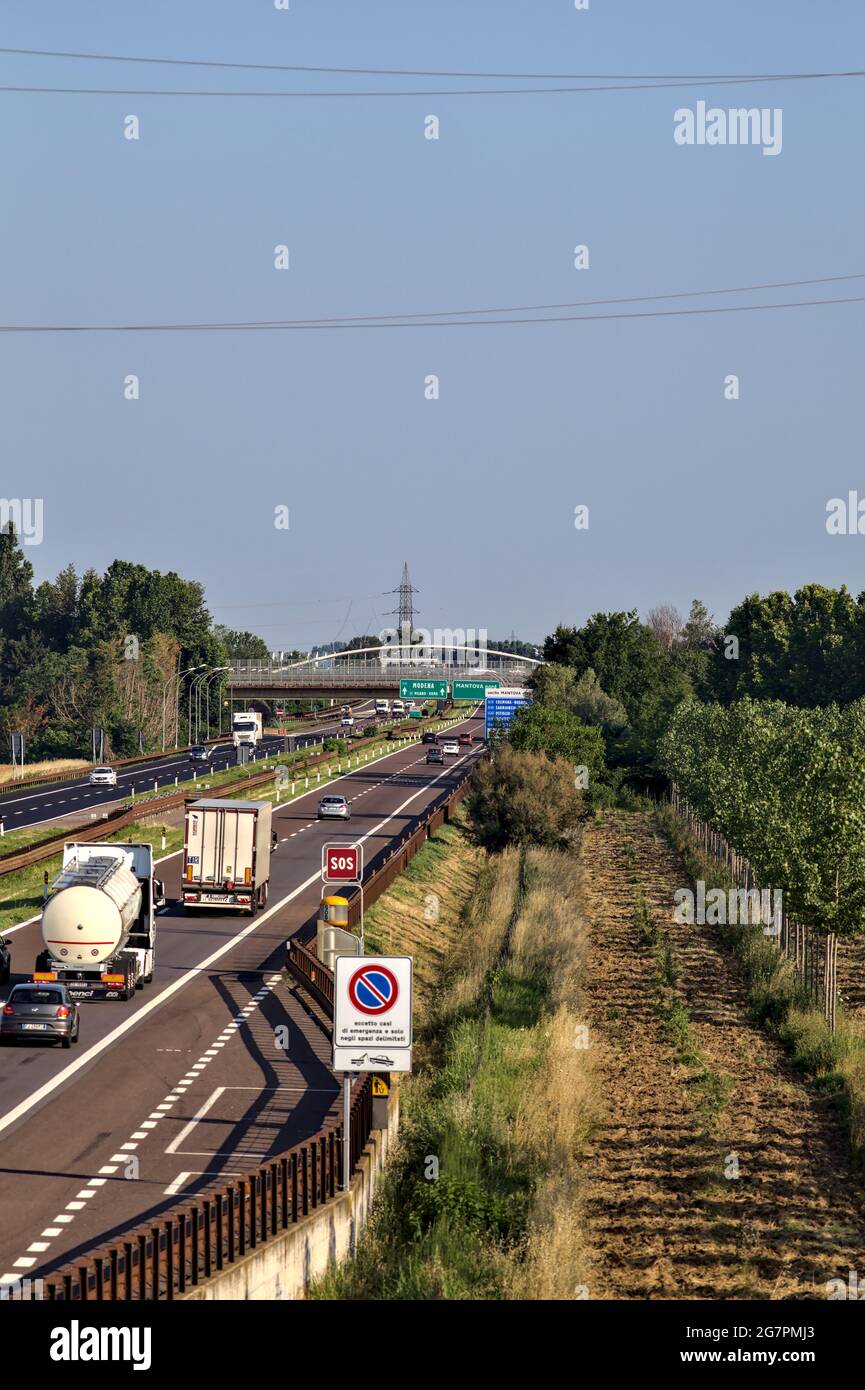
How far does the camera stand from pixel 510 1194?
25.5m

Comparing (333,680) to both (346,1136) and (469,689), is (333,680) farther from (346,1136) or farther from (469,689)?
(346,1136)

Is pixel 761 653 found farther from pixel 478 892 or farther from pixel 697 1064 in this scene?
pixel 697 1064

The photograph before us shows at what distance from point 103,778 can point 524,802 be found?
35045mm

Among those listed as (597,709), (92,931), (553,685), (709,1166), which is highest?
(553,685)

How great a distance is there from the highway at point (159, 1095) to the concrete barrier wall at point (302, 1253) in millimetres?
1943

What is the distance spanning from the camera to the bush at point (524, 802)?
246 feet

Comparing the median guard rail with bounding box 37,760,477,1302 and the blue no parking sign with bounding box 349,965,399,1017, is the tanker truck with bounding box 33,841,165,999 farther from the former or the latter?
the blue no parking sign with bounding box 349,965,399,1017

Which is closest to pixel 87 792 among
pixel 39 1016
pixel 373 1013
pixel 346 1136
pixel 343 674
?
pixel 39 1016

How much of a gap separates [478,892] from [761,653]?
84337mm

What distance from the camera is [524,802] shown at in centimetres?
7494

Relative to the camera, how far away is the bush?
7506 centimetres

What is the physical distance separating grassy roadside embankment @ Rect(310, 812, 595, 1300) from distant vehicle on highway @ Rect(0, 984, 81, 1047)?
21.8ft

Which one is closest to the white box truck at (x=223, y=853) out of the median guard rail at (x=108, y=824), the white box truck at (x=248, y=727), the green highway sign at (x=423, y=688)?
the median guard rail at (x=108, y=824)
